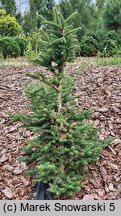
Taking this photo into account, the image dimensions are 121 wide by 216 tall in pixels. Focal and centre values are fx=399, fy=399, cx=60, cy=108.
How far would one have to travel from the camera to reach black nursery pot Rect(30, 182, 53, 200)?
10.8 ft

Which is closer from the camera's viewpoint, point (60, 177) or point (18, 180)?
point (60, 177)

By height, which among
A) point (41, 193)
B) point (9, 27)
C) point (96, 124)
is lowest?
point (41, 193)

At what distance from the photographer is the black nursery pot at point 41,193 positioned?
3297 millimetres

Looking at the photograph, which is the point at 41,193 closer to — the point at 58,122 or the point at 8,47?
the point at 58,122

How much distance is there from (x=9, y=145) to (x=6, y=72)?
311 cm

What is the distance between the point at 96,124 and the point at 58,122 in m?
1.23

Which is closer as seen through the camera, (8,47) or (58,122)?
(58,122)

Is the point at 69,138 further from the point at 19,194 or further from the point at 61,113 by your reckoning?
the point at 19,194

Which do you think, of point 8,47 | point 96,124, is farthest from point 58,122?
point 8,47

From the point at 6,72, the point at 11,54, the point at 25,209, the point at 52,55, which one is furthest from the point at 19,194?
the point at 11,54

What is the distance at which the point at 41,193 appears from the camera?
10.9 feet

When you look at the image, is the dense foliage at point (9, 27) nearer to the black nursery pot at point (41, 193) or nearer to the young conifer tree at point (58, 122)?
the young conifer tree at point (58, 122)

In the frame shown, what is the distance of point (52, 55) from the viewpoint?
317 cm

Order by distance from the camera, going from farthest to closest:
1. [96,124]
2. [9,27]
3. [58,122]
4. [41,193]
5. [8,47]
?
[9,27]
[8,47]
[96,124]
[41,193]
[58,122]
